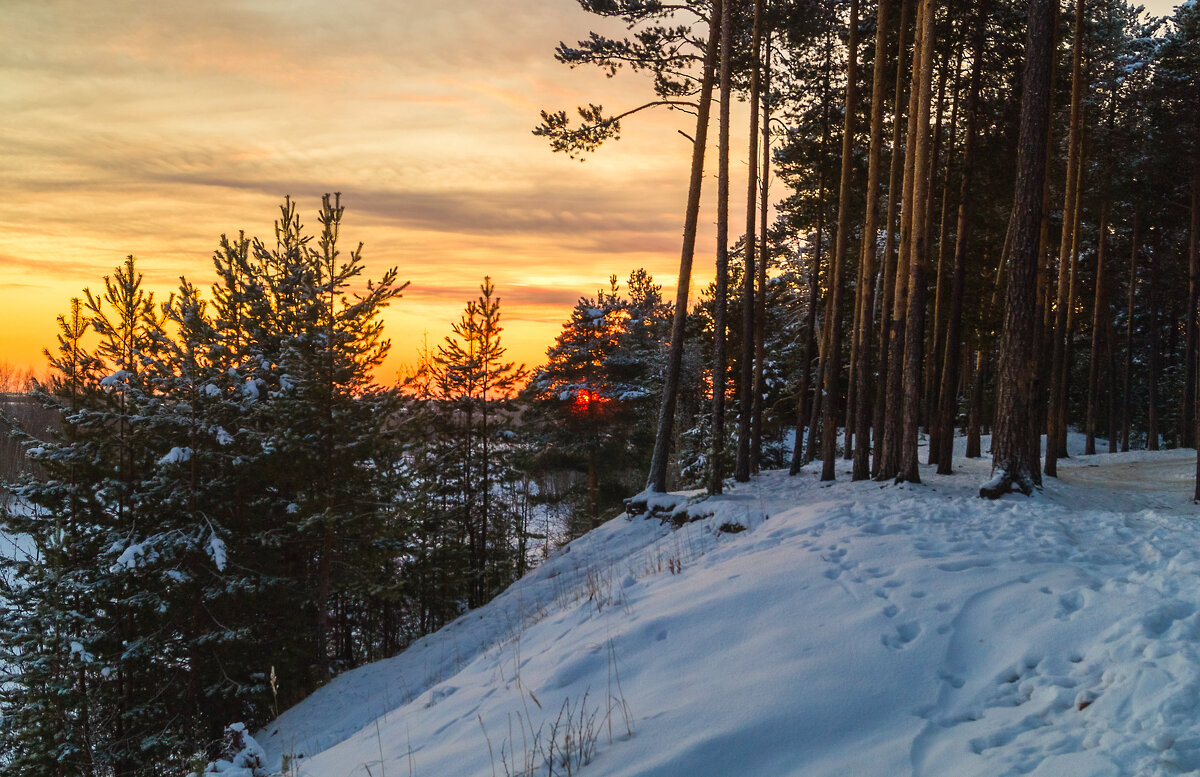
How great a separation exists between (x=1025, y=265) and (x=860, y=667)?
8.76 meters

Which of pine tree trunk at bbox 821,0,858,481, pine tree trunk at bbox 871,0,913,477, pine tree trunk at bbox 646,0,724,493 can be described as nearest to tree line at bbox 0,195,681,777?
pine tree trunk at bbox 646,0,724,493

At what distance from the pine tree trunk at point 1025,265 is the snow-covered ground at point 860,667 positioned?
1.70 m

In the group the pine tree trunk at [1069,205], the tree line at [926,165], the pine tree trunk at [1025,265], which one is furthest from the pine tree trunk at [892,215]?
the pine tree trunk at [1069,205]

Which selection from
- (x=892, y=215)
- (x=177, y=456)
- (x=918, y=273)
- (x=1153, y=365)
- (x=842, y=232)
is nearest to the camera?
(x=177, y=456)

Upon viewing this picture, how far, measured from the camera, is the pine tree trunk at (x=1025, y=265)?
1059cm

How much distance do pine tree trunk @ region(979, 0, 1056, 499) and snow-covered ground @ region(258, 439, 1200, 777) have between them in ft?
5.57

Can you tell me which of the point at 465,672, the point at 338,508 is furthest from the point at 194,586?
the point at 465,672

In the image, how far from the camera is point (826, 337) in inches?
750

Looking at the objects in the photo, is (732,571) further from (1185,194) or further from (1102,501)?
(1185,194)

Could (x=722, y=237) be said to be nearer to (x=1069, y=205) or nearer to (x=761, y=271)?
(x=761, y=271)

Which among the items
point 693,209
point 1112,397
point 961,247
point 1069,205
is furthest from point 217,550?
point 1112,397

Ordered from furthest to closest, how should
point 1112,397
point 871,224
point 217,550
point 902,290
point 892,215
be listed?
point 1112,397
point 892,215
point 871,224
point 902,290
point 217,550

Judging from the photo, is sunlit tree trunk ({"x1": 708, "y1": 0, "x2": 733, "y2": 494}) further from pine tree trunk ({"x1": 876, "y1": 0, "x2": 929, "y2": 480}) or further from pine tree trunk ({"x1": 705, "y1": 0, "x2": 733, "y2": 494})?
pine tree trunk ({"x1": 876, "y1": 0, "x2": 929, "y2": 480})

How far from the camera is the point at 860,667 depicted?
4535 millimetres
